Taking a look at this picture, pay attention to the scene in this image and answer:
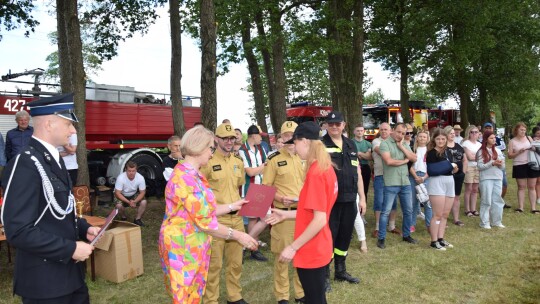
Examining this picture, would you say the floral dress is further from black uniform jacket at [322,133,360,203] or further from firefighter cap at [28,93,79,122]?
black uniform jacket at [322,133,360,203]

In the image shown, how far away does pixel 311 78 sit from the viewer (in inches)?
1681

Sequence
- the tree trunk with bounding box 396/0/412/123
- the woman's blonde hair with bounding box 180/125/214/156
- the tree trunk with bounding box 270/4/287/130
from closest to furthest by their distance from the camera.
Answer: the woman's blonde hair with bounding box 180/125/214/156, the tree trunk with bounding box 270/4/287/130, the tree trunk with bounding box 396/0/412/123

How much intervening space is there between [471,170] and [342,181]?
5.19 meters

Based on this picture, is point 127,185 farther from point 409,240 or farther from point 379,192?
point 409,240

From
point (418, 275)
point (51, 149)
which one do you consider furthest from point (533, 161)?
point (51, 149)

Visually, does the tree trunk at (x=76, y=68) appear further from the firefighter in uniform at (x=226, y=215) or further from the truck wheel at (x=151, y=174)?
the firefighter in uniform at (x=226, y=215)

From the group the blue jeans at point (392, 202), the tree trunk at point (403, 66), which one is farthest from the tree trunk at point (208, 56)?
the tree trunk at point (403, 66)

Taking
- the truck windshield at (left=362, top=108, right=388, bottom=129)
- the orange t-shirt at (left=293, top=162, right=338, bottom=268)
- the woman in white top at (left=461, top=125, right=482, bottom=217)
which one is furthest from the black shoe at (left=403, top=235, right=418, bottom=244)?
the truck windshield at (left=362, top=108, right=388, bottom=129)

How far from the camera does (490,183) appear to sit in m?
7.64

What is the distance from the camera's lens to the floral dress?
2.69 m

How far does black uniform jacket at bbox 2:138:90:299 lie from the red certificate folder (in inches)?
58.7

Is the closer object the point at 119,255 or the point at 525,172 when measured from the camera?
the point at 119,255

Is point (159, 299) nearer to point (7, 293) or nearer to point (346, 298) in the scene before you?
point (7, 293)

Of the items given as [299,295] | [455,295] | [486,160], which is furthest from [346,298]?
[486,160]
